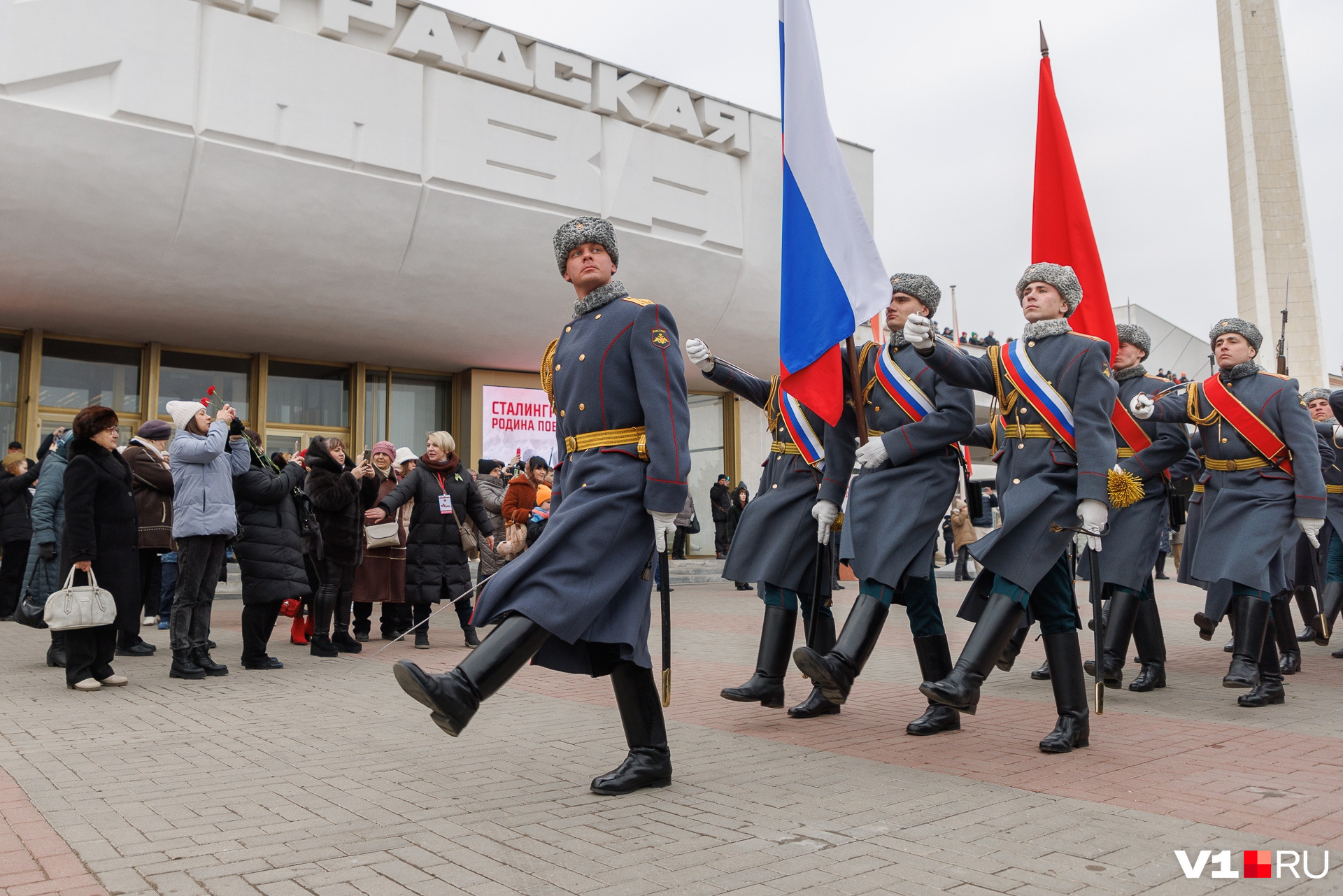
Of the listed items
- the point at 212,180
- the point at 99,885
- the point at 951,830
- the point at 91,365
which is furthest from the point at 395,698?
the point at 91,365

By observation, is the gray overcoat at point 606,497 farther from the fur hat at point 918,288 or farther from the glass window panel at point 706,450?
the glass window panel at point 706,450

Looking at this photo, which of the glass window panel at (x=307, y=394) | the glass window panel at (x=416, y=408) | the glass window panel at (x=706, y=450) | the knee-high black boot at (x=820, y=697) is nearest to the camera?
the knee-high black boot at (x=820, y=697)

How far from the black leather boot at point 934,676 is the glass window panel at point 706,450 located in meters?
18.2

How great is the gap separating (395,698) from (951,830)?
147 inches

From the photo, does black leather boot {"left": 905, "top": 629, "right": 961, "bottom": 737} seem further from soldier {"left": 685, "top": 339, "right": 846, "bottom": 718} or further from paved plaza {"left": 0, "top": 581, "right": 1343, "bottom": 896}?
soldier {"left": 685, "top": 339, "right": 846, "bottom": 718}

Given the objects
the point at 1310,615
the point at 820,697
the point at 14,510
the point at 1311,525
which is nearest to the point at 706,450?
the point at 14,510

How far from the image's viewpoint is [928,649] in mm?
4863

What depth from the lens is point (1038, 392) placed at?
4.51 metres

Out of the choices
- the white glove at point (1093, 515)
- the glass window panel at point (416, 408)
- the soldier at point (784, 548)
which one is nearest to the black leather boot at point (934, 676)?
the soldier at point (784, 548)

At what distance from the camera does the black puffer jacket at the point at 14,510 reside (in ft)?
34.8

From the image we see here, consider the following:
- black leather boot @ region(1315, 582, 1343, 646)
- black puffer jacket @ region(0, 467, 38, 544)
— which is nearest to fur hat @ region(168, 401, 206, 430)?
black puffer jacket @ region(0, 467, 38, 544)

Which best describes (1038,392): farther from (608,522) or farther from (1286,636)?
(1286,636)

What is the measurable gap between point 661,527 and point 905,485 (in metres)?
1.48

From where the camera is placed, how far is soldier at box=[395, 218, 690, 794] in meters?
3.46
